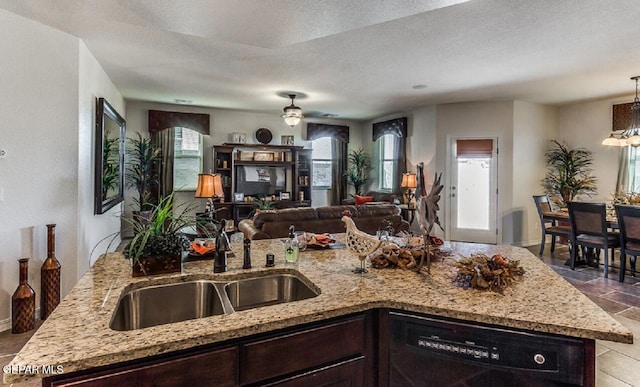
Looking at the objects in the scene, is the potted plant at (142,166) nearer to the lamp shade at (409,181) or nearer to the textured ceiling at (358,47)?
the textured ceiling at (358,47)

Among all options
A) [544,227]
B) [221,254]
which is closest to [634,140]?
[544,227]

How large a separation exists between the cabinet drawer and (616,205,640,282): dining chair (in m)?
4.33

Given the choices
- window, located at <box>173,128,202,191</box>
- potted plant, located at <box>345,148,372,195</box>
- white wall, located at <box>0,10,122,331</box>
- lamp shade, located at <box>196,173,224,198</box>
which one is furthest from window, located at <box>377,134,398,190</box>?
white wall, located at <box>0,10,122,331</box>

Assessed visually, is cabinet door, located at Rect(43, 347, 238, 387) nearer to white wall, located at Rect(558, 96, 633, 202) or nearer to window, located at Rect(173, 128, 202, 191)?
window, located at Rect(173, 128, 202, 191)

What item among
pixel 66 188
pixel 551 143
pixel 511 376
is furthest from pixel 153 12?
pixel 551 143

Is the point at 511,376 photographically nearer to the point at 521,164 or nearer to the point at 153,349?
the point at 153,349

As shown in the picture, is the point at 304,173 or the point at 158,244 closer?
the point at 158,244

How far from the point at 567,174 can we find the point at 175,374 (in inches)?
299

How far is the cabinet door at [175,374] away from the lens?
940 mm

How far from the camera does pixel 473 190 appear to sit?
6.75 m

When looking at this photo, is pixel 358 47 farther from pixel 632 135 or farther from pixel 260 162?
pixel 632 135

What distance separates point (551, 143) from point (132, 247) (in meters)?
7.71

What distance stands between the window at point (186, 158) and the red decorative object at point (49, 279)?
405cm

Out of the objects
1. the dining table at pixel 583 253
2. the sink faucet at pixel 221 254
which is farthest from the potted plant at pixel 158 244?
the dining table at pixel 583 253
